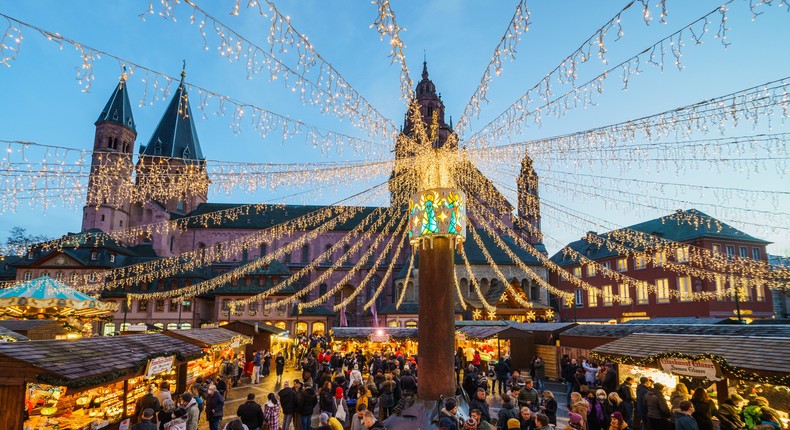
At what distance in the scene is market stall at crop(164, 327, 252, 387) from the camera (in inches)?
561

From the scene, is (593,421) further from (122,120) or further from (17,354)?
(122,120)

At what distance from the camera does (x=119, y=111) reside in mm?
50156

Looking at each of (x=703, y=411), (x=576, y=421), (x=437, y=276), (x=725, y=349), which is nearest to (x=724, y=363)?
(x=725, y=349)

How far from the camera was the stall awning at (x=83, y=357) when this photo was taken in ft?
22.9

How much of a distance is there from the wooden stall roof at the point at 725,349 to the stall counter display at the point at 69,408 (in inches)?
460

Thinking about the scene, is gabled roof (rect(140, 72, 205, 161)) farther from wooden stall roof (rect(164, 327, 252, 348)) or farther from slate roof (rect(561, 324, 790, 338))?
slate roof (rect(561, 324, 790, 338))

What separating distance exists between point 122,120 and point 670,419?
55.8m

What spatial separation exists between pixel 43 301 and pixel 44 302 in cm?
5

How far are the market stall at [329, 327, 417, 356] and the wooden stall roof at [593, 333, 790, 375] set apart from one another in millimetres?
12823

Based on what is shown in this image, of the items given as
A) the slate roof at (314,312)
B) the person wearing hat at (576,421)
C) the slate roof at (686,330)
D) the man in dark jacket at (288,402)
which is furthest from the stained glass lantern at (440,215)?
the slate roof at (314,312)

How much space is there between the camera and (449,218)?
9.55 m

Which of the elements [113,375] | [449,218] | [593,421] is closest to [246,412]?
[113,375]

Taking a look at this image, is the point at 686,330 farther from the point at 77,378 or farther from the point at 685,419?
the point at 77,378

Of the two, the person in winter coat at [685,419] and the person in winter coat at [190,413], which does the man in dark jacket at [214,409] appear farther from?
the person in winter coat at [685,419]
